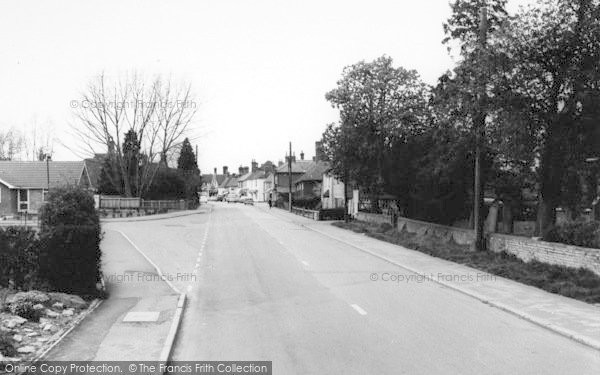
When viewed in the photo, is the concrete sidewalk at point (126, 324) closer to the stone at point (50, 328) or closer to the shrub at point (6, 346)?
the stone at point (50, 328)

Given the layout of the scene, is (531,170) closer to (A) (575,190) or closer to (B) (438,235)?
(A) (575,190)

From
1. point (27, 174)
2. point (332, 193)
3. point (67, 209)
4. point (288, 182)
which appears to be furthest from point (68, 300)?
point (288, 182)

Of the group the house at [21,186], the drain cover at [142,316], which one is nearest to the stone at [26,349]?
the drain cover at [142,316]

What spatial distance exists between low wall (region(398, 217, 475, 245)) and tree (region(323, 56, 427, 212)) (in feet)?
20.0

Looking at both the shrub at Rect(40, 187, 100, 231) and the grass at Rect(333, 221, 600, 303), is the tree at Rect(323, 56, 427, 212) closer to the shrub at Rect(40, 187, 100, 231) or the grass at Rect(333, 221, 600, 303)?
the grass at Rect(333, 221, 600, 303)

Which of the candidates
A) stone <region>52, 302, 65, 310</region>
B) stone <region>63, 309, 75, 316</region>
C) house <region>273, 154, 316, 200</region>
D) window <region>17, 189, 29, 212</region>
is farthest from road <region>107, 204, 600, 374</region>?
house <region>273, 154, 316, 200</region>

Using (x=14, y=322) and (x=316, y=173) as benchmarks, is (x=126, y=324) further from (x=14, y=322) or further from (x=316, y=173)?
(x=316, y=173)


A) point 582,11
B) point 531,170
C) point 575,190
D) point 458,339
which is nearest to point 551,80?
point 582,11

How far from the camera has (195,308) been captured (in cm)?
1292

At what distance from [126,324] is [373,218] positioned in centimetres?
3216

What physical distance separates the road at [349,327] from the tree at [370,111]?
2044 centimetres

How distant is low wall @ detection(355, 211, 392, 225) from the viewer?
38.3 m

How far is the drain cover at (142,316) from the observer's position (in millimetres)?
11586

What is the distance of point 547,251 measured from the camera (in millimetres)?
17344
